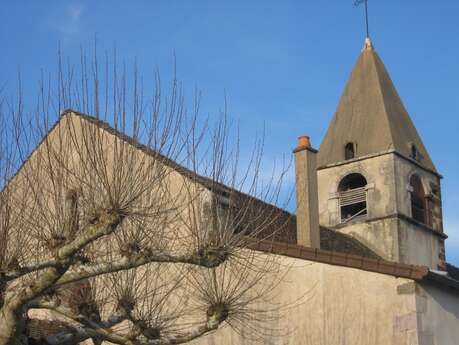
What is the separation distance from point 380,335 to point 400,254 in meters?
11.2

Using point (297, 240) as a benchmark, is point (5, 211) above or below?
below

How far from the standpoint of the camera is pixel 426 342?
42.0 feet

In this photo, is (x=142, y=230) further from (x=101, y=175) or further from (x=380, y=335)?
(x=380, y=335)

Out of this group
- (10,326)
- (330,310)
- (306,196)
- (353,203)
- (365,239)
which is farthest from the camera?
(353,203)

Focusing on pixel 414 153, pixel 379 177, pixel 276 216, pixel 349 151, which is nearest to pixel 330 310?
pixel 276 216

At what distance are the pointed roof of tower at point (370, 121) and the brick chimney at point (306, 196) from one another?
6.94 m

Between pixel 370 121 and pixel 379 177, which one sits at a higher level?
pixel 370 121

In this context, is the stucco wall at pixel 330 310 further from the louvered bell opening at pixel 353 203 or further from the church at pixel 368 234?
the louvered bell opening at pixel 353 203

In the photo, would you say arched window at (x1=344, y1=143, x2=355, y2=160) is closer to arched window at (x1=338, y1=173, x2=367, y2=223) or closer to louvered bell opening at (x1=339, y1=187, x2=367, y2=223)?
arched window at (x1=338, y1=173, x2=367, y2=223)

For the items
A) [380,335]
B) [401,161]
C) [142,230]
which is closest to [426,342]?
[380,335]

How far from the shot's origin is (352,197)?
25.2 metres

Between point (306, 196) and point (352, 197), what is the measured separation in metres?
7.74

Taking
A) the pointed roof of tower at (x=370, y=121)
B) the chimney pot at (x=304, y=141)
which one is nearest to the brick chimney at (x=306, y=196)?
the chimney pot at (x=304, y=141)

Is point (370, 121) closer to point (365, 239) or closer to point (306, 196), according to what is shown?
point (365, 239)
